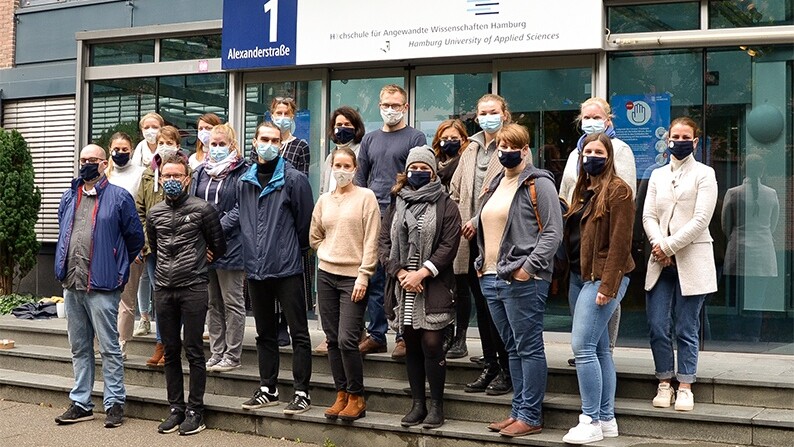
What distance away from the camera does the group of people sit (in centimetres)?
646

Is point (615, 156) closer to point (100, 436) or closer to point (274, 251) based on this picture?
point (274, 251)

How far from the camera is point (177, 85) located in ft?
38.1

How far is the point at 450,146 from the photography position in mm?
7559

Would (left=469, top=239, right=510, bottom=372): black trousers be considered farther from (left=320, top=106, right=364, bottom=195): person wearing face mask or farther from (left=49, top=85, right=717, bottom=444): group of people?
(left=320, top=106, right=364, bottom=195): person wearing face mask

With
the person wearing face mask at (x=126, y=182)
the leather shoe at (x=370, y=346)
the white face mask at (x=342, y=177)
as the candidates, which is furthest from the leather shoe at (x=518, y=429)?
the person wearing face mask at (x=126, y=182)

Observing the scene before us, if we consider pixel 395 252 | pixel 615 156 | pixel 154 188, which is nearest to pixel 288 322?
pixel 395 252

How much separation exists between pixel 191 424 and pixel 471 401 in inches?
92.3

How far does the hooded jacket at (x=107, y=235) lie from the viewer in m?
7.89

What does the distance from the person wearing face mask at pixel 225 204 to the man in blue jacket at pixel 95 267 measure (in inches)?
26.6

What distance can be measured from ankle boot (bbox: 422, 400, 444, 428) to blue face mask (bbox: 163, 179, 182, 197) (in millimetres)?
2668

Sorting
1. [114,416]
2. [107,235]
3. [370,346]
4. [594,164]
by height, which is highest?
[594,164]

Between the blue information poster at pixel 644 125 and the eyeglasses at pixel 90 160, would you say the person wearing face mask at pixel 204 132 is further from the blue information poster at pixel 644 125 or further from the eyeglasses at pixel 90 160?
the blue information poster at pixel 644 125

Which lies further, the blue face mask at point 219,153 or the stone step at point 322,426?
the blue face mask at point 219,153

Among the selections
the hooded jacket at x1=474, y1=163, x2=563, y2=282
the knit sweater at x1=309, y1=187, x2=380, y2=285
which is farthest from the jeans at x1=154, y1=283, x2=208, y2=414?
the hooded jacket at x1=474, y1=163, x2=563, y2=282
